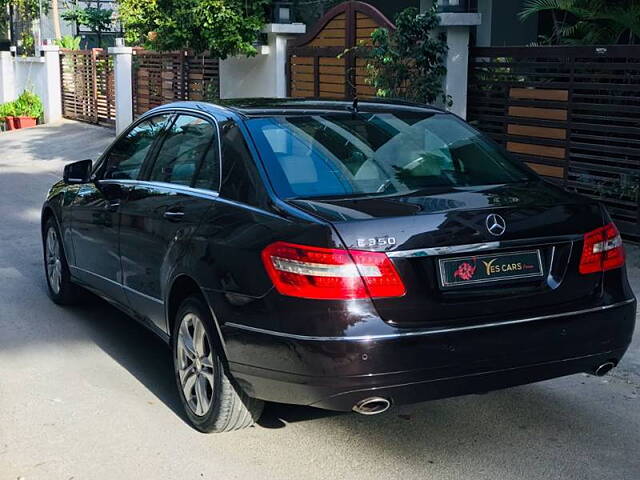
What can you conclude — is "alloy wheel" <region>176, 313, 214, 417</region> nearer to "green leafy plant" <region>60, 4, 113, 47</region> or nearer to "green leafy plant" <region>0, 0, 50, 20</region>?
"green leafy plant" <region>0, 0, 50, 20</region>

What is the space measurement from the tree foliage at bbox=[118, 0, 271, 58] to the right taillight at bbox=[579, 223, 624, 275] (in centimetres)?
1052

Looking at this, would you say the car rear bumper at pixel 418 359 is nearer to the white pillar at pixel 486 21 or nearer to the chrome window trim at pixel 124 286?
the chrome window trim at pixel 124 286

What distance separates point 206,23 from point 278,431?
10.3 metres

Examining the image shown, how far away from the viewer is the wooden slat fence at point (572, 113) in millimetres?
8641

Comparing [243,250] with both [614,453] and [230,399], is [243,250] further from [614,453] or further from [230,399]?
[614,453]

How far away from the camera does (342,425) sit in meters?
4.75

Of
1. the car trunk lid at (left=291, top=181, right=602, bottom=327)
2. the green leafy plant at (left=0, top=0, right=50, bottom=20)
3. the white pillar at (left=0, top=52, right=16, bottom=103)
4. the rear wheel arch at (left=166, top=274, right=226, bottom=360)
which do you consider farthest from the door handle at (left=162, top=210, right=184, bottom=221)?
the green leafy plant at (left=0, top=0, right=50, bottom=20)

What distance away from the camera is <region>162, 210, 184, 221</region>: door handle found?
15.7 feet

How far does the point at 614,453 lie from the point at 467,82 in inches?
266

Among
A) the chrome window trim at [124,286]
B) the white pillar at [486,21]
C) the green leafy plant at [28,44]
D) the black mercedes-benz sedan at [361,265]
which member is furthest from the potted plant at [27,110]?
the black mercedes-benz sedan at [361,265]

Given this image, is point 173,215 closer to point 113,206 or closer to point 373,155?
point 113,206

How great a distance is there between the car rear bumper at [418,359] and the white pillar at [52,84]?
2272cm

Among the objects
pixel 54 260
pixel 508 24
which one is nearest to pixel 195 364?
pixel 54 260

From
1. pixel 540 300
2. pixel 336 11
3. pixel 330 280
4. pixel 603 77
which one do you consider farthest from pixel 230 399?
pixel 336 11
